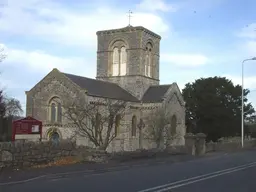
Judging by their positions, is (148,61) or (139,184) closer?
(139,184)

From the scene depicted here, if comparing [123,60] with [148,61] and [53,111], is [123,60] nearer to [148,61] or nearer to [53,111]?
[148,61]

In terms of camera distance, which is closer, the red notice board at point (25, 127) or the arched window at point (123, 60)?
the red notice board at point (25, 127)

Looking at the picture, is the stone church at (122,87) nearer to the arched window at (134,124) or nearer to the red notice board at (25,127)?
the arched window at (134,124)

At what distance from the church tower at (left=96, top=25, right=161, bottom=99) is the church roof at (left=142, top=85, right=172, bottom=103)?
651 mm

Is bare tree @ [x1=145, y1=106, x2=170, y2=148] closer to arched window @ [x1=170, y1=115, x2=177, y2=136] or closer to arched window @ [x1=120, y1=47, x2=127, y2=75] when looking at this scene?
arched window @ [x1=170, y1=115, x2=177, y2=136]

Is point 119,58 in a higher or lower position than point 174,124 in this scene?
higher

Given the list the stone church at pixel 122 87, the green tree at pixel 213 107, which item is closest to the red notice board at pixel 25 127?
the stone church at pixel 122 87

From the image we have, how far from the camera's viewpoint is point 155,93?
177 feet

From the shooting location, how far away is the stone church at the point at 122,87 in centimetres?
4547

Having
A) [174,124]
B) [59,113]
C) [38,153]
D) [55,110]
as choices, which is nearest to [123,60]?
[174,124]

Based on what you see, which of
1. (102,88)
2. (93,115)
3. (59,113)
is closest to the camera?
(93,115)

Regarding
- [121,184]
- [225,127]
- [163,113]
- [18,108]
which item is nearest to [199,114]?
[225,127]

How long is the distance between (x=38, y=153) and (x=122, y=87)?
115ft

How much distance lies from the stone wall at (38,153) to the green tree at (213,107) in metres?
43.3
